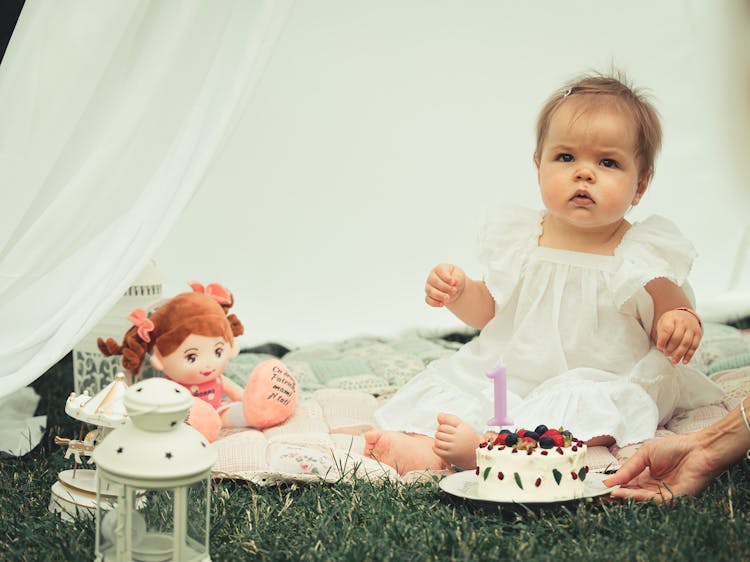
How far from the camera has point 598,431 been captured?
1.82m

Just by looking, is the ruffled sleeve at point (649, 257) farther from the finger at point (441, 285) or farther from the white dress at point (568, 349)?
the finger at point (441, 285)

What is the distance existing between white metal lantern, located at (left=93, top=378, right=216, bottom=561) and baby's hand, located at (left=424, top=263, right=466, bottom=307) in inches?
30.9

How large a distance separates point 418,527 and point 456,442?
0.29 metres

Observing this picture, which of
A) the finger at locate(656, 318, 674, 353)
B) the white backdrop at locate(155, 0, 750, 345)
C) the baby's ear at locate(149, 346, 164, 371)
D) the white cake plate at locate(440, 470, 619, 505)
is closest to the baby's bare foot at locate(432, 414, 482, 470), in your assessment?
the white cake plate at locate(440, 470, 619, 505)

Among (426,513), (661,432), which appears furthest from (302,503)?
(661,432)

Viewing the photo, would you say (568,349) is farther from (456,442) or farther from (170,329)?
(170,329)

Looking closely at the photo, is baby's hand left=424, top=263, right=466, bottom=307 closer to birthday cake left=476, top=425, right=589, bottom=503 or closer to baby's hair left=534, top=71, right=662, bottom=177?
baby's hair left=534, top=71, right=662, bottom=177

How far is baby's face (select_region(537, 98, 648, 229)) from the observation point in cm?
193

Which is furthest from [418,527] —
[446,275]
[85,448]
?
[446,275]

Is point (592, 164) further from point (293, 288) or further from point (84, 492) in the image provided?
point (293, 288)

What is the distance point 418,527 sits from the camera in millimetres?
1446

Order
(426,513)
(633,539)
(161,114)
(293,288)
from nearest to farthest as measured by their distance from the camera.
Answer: (633,539)
(426,513)
(161,114)
(293,288)

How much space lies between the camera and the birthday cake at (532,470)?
58.2 inches

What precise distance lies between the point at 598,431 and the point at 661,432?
0.58 ft
